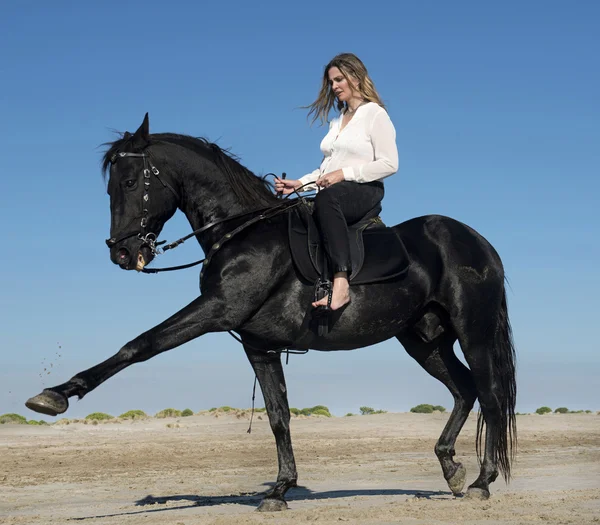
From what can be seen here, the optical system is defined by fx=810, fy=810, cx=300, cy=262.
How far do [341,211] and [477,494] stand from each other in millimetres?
3006

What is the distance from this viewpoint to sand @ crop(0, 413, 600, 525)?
689 centimetres

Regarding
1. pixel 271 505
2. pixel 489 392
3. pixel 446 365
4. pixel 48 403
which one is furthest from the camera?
pixel 446 365

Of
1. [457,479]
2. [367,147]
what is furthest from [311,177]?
[457,479]

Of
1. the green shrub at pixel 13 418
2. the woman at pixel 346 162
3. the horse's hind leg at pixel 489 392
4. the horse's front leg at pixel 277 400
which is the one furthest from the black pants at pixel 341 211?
the green shrub at pixel 13 418

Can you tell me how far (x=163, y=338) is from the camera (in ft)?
21.0

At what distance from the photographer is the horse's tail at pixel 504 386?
7953 millimetres

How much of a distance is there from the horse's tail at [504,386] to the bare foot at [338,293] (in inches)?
83.5

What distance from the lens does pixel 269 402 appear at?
732 cm

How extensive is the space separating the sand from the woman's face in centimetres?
366

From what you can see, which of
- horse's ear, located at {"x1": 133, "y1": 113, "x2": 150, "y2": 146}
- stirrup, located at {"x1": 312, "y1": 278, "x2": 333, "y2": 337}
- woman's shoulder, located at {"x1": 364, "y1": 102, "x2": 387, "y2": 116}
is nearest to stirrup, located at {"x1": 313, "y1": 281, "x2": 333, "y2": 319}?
stirrup, located at {"x1": 312, "y1": 278, "x2": 333, "y2": 337}

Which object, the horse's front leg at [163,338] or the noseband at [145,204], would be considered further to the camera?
the noseband at [145,204]

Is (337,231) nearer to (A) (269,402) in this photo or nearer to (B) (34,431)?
(A) (269,402)

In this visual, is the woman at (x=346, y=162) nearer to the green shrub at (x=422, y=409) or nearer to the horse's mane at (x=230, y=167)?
the horse's mane at (x=230, y=167)

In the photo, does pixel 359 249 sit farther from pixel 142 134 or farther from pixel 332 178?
pixel 142 134
